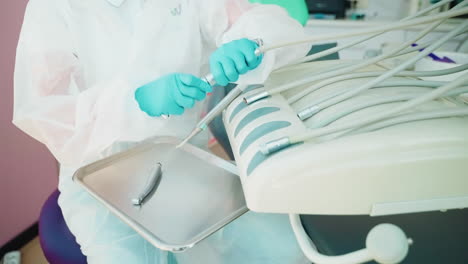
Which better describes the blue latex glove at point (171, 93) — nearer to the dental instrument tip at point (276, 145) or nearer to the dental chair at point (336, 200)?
the dental chair at point (336, 200)

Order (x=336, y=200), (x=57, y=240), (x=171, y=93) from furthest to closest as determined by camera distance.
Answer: (x=57, y=240), (x=171, y=93), (x=336, y=200)

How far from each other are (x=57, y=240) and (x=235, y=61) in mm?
610

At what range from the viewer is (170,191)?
0.62 meters

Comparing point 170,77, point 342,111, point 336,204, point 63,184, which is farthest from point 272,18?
point 63,184

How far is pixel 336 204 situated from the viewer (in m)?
0.40

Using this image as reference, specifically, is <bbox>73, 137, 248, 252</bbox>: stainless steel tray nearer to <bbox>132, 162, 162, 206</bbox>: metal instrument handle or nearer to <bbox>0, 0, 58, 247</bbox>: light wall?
<bbox>132, 162, 162, 206</bbox>: metal instrument handle

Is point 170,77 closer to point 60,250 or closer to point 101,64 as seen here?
point 101,64

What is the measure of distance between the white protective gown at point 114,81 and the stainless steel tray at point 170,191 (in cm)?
5

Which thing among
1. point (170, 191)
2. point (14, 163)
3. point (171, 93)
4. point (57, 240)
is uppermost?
point (171, 93)

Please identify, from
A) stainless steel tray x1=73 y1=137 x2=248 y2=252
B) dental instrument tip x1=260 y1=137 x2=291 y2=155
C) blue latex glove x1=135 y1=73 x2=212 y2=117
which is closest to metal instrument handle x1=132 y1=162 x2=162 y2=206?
stainless steel tray x1=73 y1=137 x2=248 y2=252

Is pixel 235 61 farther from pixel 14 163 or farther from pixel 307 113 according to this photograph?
pixel 14 163

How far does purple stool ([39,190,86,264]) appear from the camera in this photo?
807 mm

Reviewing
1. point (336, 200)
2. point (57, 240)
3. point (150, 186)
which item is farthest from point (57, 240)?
point (336, 200)

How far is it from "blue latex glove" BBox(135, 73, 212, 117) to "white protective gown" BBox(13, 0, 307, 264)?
25 mm
